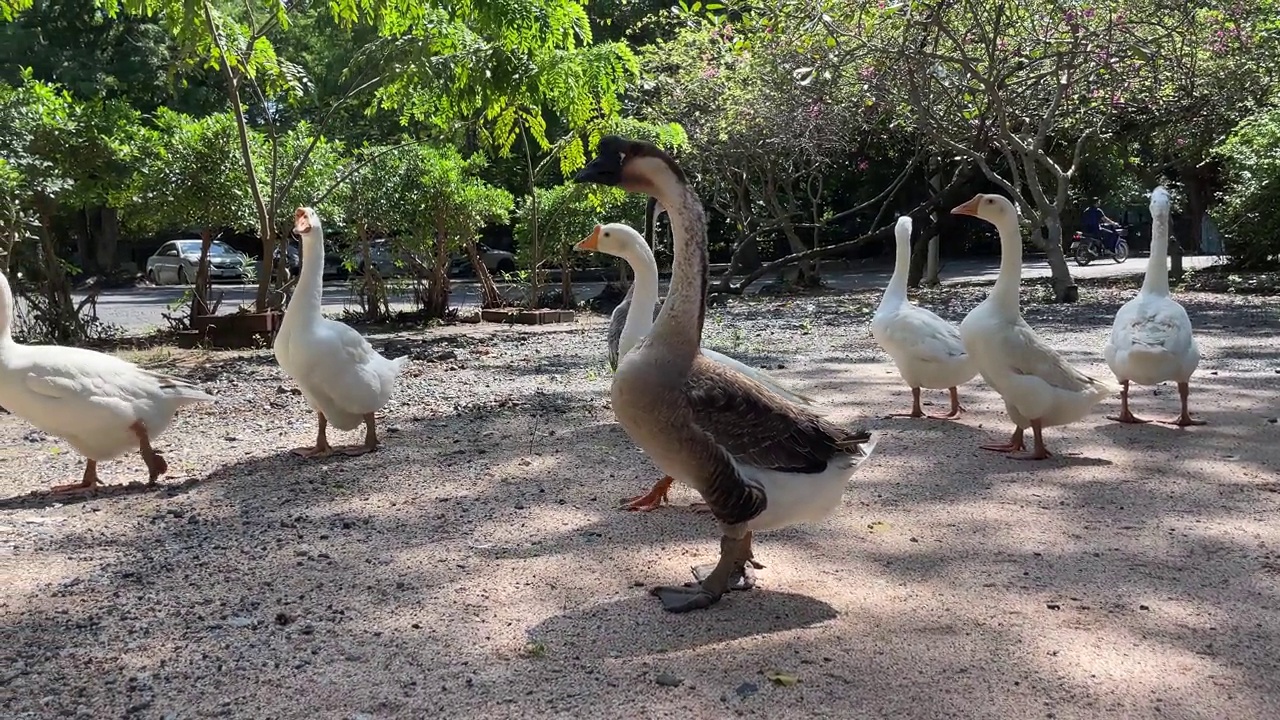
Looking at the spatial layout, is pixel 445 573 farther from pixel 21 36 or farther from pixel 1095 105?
pixel 21 36

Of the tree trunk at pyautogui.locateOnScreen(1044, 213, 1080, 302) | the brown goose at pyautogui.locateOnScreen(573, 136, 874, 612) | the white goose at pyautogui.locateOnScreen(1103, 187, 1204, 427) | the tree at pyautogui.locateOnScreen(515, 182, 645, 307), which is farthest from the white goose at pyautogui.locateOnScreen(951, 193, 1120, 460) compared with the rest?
the tree trunk at pyautogui.locateOnScreen(1044, 213, 1080, 302)

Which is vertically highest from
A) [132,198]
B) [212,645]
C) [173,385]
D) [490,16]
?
[490,16]

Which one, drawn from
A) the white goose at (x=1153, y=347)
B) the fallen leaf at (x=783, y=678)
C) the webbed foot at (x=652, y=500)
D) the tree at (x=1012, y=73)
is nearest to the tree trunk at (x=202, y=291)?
the webbed foot at (x=652, y=500)

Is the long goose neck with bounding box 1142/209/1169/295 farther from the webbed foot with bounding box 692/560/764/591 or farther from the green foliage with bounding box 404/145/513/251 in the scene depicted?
the green foliage with bounding box 404/145/513/251

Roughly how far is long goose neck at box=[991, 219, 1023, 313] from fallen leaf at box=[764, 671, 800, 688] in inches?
135

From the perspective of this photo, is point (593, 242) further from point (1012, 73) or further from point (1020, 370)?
Result: point (1012, 73)

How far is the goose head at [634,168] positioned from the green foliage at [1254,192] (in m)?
17.0

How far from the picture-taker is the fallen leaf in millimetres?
2900

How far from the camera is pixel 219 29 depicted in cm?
1026

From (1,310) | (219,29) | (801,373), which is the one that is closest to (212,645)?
(1,310)

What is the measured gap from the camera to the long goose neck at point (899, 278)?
7199 mm

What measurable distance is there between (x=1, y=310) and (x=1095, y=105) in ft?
53.4

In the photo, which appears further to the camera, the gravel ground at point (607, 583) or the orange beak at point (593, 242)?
the orange beak at point (593, 242)

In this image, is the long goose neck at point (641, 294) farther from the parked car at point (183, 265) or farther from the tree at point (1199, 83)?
the parked car at point (183, 265)
